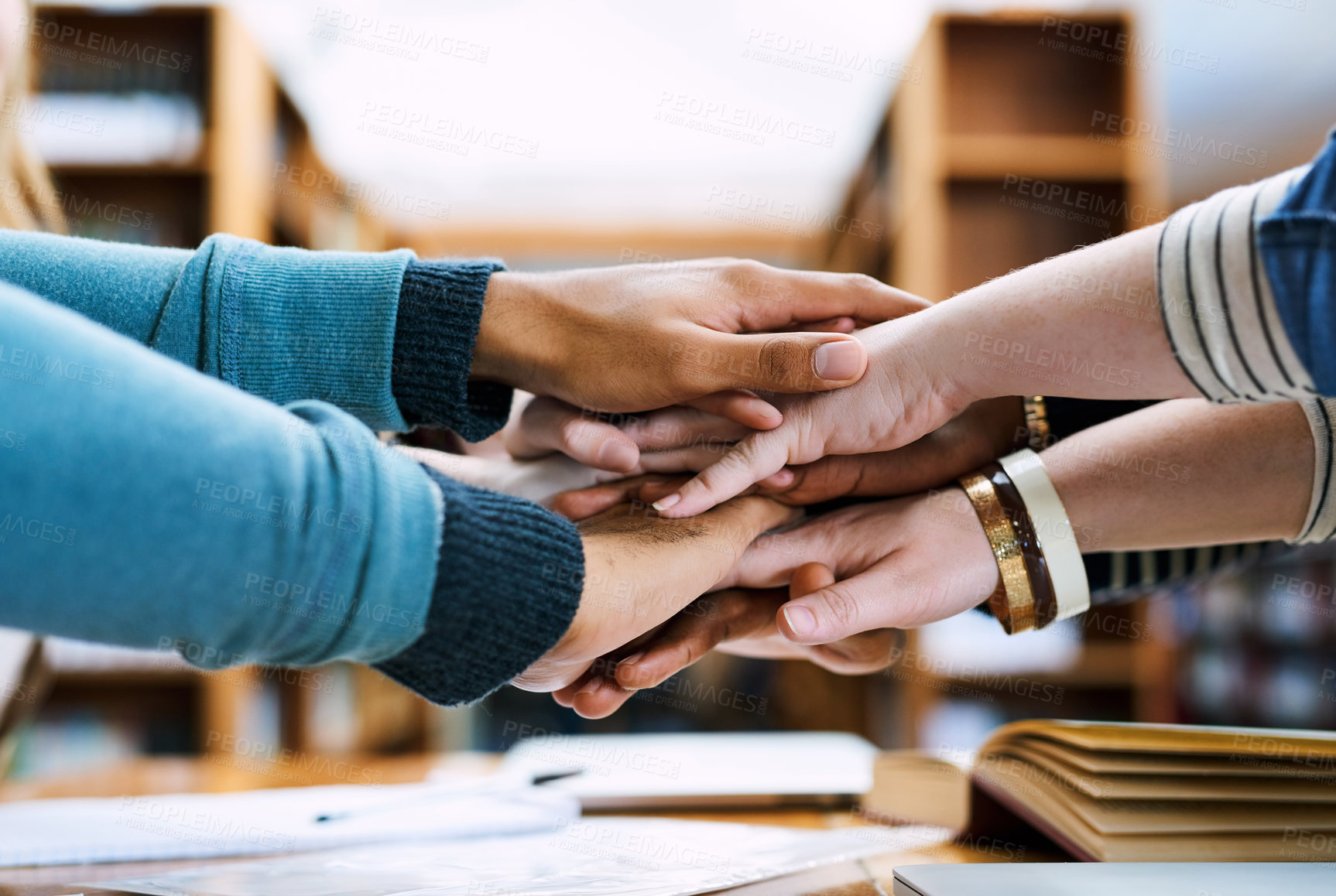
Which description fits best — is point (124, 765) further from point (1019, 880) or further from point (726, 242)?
point (726, 242)

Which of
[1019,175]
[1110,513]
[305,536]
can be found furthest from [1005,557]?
[1019,175]

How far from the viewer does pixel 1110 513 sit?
2.33ft

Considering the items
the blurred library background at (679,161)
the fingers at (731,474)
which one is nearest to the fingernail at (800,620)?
the fingers at (731,474)

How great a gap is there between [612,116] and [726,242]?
0.65 m

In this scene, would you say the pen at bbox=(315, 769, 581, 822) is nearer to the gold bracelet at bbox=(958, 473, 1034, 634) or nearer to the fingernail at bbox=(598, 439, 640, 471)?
the fingernail at bbox=(598, 439, 640, 471)

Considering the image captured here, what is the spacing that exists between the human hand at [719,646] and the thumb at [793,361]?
0.15 meters

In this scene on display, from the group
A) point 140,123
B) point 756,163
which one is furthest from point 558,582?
point 756,163

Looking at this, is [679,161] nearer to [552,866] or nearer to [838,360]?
[838,360]

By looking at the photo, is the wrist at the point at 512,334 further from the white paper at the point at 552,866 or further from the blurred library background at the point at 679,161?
the blurred library background at the point at 679,161

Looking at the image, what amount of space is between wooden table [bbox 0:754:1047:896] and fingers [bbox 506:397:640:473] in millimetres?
320

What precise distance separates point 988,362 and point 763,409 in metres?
0.16

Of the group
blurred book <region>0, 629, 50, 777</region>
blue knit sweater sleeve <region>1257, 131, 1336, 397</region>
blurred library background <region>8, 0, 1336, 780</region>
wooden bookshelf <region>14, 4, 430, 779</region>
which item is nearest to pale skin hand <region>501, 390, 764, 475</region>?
blue knit sweater sleeve <region>1257, 131, 1336, 397</region>

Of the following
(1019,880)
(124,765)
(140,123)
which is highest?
(140,123)

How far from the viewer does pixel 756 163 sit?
3621 mm
